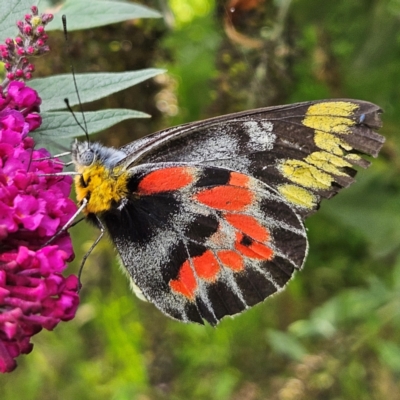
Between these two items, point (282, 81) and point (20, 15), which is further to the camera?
point (282, 81)

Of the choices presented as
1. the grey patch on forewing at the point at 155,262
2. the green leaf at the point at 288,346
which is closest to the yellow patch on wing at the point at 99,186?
the grey patch on forewing at the point at 155,262

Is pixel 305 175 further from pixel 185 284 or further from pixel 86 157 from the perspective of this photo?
pixel 86 157

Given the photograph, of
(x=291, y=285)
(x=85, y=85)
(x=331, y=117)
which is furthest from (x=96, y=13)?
(x=291, y=285)

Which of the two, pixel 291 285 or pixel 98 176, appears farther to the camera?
pixel 291 285

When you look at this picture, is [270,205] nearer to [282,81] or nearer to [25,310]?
[25,310]

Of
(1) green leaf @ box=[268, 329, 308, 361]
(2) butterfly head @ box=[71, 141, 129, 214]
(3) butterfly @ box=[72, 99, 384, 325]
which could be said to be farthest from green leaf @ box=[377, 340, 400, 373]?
(2) butterfly head @ box=[71, 141, 129, 214]

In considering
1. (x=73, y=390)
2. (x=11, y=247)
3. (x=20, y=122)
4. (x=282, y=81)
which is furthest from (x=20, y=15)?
(x=73, y=390)
